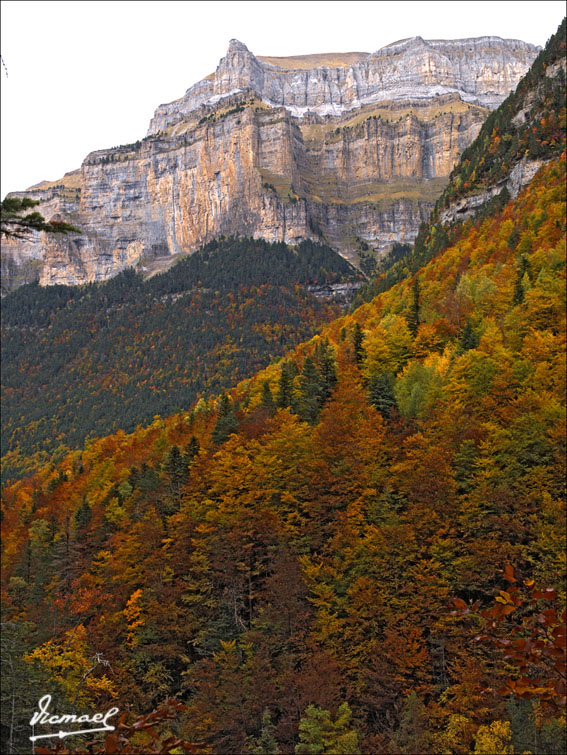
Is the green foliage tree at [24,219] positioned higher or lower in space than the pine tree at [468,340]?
higher

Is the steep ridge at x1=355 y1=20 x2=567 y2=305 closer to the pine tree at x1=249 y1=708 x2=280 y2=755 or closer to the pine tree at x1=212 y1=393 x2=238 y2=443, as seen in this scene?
the pine tree at x1=212 y1=393 x2=238 y2=443

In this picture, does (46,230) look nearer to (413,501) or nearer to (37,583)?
(413,501)

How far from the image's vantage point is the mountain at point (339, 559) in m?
29.1

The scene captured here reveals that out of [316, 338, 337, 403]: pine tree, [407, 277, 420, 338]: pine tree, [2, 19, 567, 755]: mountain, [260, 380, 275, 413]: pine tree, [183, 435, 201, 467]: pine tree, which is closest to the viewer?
[2, 19, 567, 755]: mountain

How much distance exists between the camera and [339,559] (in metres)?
36.4

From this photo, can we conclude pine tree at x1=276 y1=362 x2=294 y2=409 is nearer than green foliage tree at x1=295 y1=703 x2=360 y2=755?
No

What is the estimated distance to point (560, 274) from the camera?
53.8m

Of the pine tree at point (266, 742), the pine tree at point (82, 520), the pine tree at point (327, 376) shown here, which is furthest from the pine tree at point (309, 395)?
the pine tree at point (266, 742)

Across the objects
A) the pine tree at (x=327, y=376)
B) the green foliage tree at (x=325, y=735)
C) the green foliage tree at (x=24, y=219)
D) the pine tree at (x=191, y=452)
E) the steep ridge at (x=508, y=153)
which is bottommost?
the green foliage tree at (x=325, y=735)

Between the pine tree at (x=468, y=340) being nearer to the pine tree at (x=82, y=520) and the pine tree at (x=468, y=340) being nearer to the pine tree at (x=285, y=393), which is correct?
the pine tree at (x=285, y=393)

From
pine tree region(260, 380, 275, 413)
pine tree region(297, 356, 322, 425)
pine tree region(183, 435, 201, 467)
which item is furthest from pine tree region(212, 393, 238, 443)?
pine tree region(297, 356, 322, 425)

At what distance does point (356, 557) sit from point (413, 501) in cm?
468

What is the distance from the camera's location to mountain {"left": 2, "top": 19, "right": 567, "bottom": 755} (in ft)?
95.6

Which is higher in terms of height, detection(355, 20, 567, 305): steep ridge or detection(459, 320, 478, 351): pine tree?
detection(355, 20, 567, 305): steep ridge
